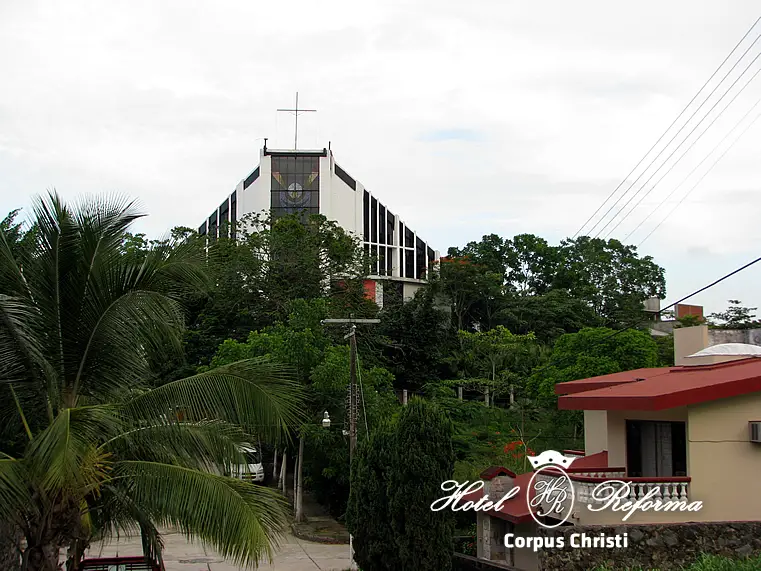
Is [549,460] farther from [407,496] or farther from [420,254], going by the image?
[420,254]

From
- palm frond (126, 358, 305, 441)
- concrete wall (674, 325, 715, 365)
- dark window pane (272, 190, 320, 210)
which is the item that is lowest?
palm frond (126, 358, 305, 441)

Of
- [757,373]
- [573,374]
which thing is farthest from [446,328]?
[757,373]

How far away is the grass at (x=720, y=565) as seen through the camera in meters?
12.3

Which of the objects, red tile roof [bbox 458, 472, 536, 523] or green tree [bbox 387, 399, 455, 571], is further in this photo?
green tree [bbox 387, 399, 455, 571]

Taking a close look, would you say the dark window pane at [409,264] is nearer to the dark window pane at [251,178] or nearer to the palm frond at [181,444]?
the dark window pane at [251,178]

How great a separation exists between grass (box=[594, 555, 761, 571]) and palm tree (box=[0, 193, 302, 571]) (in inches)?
251

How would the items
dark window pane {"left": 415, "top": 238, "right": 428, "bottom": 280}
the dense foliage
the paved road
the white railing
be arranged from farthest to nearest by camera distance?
dark window pane {"left": 415, "top": 238, "right": 428, "bottom": 280}, the paved road, the white railing, the dense foliage

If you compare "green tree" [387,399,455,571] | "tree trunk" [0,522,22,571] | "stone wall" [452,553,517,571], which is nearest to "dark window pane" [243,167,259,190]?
"green tree" [387,399,455,571]

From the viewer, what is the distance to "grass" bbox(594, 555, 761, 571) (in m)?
12.3

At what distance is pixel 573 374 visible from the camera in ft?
90.5

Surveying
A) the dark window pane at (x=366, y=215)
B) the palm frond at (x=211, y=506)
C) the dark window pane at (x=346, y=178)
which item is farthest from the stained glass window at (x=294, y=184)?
the palm frond at (x=211, y=506)

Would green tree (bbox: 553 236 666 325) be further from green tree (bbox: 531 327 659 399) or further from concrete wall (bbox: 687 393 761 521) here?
concrete wall (bbox: 687 393 761 521)

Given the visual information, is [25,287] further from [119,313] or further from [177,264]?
[177,264]

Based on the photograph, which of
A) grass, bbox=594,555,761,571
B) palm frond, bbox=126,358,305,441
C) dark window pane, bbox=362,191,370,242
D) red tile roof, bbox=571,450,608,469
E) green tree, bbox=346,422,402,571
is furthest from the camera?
dark window pane, bbox=362,191,370,242
